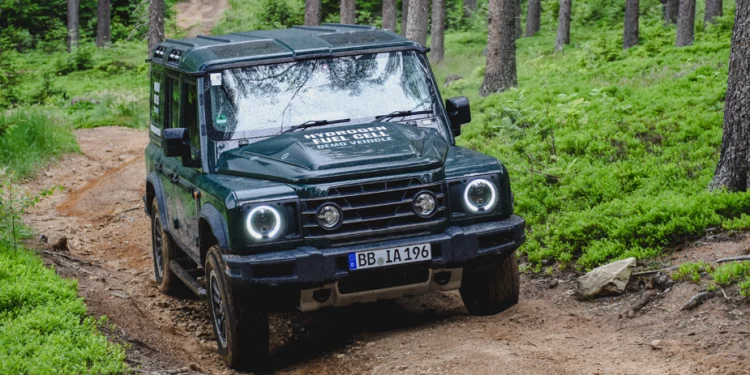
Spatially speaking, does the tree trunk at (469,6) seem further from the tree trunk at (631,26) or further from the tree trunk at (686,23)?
the tree trunk at (686,23)

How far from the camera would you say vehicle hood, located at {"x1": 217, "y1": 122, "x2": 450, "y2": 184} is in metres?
5.90

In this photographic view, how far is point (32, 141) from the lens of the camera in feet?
52.4

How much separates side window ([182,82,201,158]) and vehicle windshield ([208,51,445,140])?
190 millimetres

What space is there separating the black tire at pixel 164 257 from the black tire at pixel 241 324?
Result: 236cm

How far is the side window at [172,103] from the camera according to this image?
24.6 ft

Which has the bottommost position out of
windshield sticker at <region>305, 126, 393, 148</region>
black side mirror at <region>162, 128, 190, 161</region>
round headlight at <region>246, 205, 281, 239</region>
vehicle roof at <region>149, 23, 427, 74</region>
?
round headlight at <region>246, 205, 281, 239</region>

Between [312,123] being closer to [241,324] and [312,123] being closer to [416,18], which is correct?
[241,324]

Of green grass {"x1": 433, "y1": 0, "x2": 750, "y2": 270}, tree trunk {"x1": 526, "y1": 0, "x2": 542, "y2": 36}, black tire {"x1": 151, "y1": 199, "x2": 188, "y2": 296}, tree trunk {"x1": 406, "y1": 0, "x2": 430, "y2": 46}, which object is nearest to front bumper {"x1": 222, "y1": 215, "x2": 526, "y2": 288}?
green grass {"x1": 433, "y1": 0, "x2": 750, "y2": 270}

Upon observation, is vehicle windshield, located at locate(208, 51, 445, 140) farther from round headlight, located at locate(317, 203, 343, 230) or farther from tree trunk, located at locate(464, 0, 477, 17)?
tree trunk, located at locate(464, 0, 477, 17)

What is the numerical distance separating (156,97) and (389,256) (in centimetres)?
368

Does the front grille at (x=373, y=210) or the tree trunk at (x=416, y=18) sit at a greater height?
the tree trunk at (x=416, y=18)

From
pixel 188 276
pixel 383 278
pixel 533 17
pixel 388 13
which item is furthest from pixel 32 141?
pixel 533 17

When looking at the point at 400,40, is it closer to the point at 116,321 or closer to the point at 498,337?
the point at 498,337

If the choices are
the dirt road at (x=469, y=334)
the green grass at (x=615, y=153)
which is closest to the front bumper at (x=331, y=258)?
the dirt road at (x=469, y=334)
